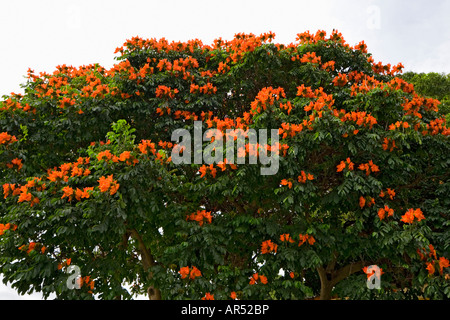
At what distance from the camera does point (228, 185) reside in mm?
6770

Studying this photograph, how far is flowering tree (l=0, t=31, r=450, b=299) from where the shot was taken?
644 cm

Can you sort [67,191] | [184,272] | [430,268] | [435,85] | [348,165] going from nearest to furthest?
[67,191] → [184,272] → [430,268] → [348,165] → [435,85]

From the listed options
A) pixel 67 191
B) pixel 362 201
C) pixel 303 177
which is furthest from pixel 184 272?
pixel 362 201

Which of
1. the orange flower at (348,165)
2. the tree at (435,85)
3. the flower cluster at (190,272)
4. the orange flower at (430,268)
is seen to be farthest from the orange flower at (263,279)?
the tree at (435,85)

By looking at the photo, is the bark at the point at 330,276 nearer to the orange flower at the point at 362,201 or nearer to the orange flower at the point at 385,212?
the orange flower at the point at 385,212

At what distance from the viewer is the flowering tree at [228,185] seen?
6.44 metres

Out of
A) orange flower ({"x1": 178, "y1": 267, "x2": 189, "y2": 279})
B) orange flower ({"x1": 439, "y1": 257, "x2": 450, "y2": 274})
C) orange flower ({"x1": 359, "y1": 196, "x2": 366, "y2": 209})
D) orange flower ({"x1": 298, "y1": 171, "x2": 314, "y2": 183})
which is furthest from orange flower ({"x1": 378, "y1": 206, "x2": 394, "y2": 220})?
orange flower ({"x1": 178, "y1": 267, "x2": 189, "y2": 279})

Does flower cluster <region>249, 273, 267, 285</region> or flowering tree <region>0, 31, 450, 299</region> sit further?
flower cluster <region>249, 273, 267, 285</region>

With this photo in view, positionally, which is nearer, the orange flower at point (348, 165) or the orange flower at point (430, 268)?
the orange flower at point (430, 268)

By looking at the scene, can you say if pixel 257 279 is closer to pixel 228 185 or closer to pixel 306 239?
pixel 306 239

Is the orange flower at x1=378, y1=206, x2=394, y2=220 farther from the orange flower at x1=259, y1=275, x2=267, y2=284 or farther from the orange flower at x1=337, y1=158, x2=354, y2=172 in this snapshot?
the orange flower at x1=259, y1=275, x2=267, y2=284

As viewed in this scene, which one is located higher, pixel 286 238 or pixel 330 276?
pixel 286 238

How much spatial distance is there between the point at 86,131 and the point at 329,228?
17.5 feet
